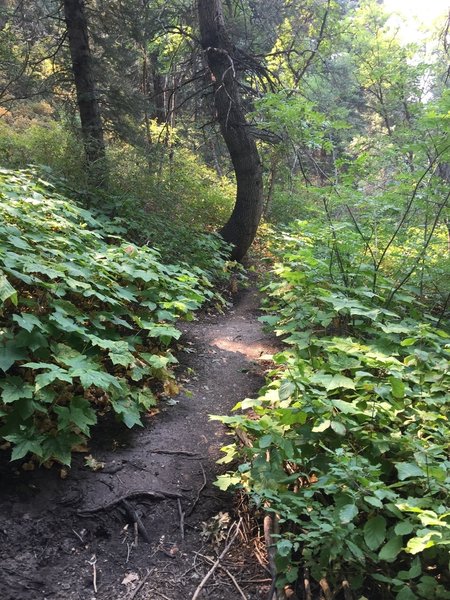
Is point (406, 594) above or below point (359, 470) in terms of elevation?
below

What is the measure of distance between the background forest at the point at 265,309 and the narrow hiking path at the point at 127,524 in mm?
242

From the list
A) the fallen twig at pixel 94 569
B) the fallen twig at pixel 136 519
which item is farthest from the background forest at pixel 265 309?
the fallen twig at pixel 94 569

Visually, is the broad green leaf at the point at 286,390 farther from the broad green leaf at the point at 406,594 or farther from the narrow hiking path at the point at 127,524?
the broad green leaf at the point at 406,594

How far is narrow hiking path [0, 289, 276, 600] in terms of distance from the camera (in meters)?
2.10

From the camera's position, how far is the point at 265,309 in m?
5.07

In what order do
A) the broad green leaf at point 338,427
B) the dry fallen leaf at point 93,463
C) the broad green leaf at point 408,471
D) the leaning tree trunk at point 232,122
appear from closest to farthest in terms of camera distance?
the broad green leaf at point 408,471 < the broad green leaf at point 338,427 < the dry fallen leaf at point 93,463 < the leaning tree trunk at point 232,122

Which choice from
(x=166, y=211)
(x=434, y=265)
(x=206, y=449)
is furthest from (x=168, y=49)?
(x=206, y=449)

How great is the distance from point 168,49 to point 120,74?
1649 millimetres

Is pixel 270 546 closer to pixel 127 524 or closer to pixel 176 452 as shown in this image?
pixel 127 524

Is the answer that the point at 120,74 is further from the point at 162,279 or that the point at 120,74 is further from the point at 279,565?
the point at 279,565

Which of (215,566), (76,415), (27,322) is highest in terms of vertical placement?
(27,322)

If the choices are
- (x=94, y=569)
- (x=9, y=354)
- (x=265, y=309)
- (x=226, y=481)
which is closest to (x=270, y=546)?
(x=226, y=481)

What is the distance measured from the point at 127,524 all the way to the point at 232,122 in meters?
7.55

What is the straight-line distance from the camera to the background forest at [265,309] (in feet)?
6.57
